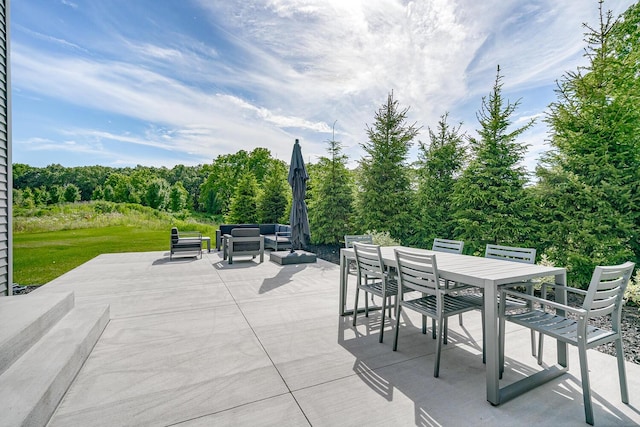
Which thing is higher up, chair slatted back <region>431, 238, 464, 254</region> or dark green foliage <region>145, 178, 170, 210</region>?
dark green foliage <region>145, 178, 170, 210</region>

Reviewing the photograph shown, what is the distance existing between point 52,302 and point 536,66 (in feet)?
29.2

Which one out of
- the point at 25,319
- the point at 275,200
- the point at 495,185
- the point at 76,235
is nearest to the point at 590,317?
the point at 25,319

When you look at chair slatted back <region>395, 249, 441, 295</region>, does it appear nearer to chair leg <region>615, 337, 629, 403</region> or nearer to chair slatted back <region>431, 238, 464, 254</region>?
chair leg <region>615, 337, 629, 403</region>

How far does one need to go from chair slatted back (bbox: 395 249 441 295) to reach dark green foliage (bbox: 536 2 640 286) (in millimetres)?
4183

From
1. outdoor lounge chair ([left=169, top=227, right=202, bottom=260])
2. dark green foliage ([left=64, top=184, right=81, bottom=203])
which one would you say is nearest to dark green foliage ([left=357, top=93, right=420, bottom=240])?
outdoor lounge chair ([left=169, top=227, right=202, bottom=260])

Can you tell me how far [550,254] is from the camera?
5309mm

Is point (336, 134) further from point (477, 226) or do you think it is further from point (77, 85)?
point (77, 85)

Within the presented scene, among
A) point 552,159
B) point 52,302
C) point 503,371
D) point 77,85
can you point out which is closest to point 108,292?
point 52,302

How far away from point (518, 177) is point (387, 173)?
4.01 meters

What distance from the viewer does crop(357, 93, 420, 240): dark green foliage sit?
913 centimetres

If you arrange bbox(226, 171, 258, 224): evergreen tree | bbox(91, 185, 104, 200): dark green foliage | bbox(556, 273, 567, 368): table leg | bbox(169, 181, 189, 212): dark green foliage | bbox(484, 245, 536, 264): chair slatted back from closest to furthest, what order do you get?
bbox(556, 273, 567, 368): table leg
bbox(484, 245, 536, 264): chair slatted back
bbox(226, 171, 258, 224): evergreen tree
bbox(91, 185, 104, 200): dark green foliage
bbox(169, 181, 189, 212): dark green foliage

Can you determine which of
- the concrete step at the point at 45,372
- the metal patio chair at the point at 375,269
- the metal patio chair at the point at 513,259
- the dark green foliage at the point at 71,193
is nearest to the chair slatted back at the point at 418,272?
the metal patio chair at the point at 375,269

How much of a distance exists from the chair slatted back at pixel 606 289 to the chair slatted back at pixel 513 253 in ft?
3.33

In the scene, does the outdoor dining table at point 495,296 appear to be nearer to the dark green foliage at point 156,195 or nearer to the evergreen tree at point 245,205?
the evergreen tree at point 245,205
